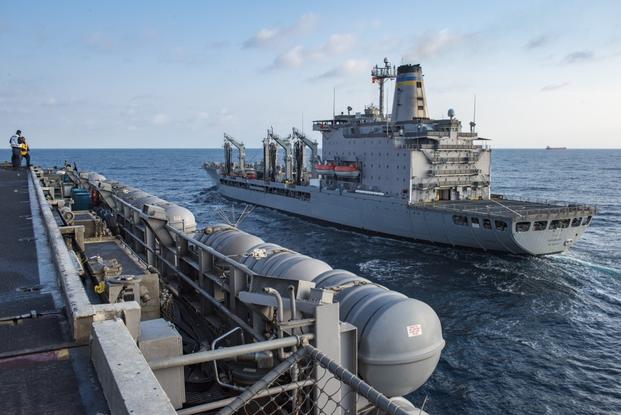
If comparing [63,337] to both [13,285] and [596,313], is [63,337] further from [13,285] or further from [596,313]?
[596,313]

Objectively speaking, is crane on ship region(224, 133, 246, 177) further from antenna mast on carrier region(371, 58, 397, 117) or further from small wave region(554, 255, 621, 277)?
small wave region(554, 255, 621, 277)

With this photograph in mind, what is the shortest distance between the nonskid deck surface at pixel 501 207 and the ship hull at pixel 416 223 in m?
0.77

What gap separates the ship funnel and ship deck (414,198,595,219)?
9.35 metres

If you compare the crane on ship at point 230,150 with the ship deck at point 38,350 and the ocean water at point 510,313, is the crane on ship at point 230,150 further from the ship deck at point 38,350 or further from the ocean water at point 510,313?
the ship deck at point 38,350

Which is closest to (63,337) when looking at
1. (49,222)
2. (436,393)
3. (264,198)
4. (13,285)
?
(13,285)

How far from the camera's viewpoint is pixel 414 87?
146 ft

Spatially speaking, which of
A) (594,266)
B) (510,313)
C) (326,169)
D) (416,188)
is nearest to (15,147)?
(326,169)

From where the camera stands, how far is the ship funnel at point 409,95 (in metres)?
44.4

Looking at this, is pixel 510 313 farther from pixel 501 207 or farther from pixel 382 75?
pixel 382 75

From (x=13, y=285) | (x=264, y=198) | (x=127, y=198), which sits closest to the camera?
(x=13, y=285)

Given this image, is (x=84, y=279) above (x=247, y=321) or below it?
above

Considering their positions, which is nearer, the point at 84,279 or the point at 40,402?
the point at 40,402

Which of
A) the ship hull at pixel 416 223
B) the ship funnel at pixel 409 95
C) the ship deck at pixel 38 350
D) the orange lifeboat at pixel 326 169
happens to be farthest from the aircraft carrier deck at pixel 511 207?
the ship deck at pixel 38 350

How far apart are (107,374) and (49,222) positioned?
25.4ft
